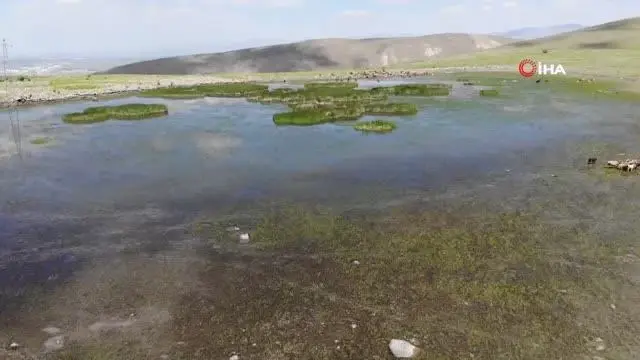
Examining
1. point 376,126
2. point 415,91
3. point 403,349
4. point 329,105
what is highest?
point 415,91

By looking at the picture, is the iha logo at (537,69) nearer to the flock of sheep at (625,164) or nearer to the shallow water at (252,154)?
the shallow water at (252,154)

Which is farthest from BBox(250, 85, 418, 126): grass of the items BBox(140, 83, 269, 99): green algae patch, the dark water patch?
the dark water patch

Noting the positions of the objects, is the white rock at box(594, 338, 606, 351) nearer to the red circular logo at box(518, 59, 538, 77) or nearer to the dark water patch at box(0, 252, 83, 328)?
the dark water patch at box(0, 252, 83, 328)

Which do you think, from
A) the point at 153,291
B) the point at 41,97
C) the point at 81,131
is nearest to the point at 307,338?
the point at 153,291

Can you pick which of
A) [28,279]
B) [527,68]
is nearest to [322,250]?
[28,279]

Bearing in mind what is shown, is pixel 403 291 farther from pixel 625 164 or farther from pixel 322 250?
pixel 625 164

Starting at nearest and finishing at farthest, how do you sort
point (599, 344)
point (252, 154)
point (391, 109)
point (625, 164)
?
point (599, 344) → point (625, 164) → point (252, 154) → point (391, 109)

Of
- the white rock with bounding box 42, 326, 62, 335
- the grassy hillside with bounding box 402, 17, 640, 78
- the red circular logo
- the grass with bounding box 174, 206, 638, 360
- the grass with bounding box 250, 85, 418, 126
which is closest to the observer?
the grass with bounding box 174, 206, 638, 360
